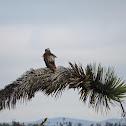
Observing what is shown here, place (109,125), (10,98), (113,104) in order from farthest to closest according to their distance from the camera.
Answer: (109,125) → (10,98) → (113,104)

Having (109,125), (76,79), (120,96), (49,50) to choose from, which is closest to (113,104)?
(120,96)

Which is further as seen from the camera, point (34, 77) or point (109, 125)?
point (109, 125)

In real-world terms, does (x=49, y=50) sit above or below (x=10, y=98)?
above

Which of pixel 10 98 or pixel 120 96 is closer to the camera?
pixel 120 96

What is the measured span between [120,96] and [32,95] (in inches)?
126

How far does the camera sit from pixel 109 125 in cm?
8031

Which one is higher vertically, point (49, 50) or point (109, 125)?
point (49, 50)

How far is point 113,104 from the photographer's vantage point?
10.6 m

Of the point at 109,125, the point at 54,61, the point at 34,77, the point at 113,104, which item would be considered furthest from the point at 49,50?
the point at 109,125

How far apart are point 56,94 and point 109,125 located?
72502mm

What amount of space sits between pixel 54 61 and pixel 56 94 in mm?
1309

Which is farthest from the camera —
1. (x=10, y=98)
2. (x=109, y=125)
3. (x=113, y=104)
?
(x=109, y=125)

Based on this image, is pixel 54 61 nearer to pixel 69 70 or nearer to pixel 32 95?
pixel 69 70

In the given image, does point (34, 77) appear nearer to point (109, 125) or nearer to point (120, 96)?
point (120, 96)
